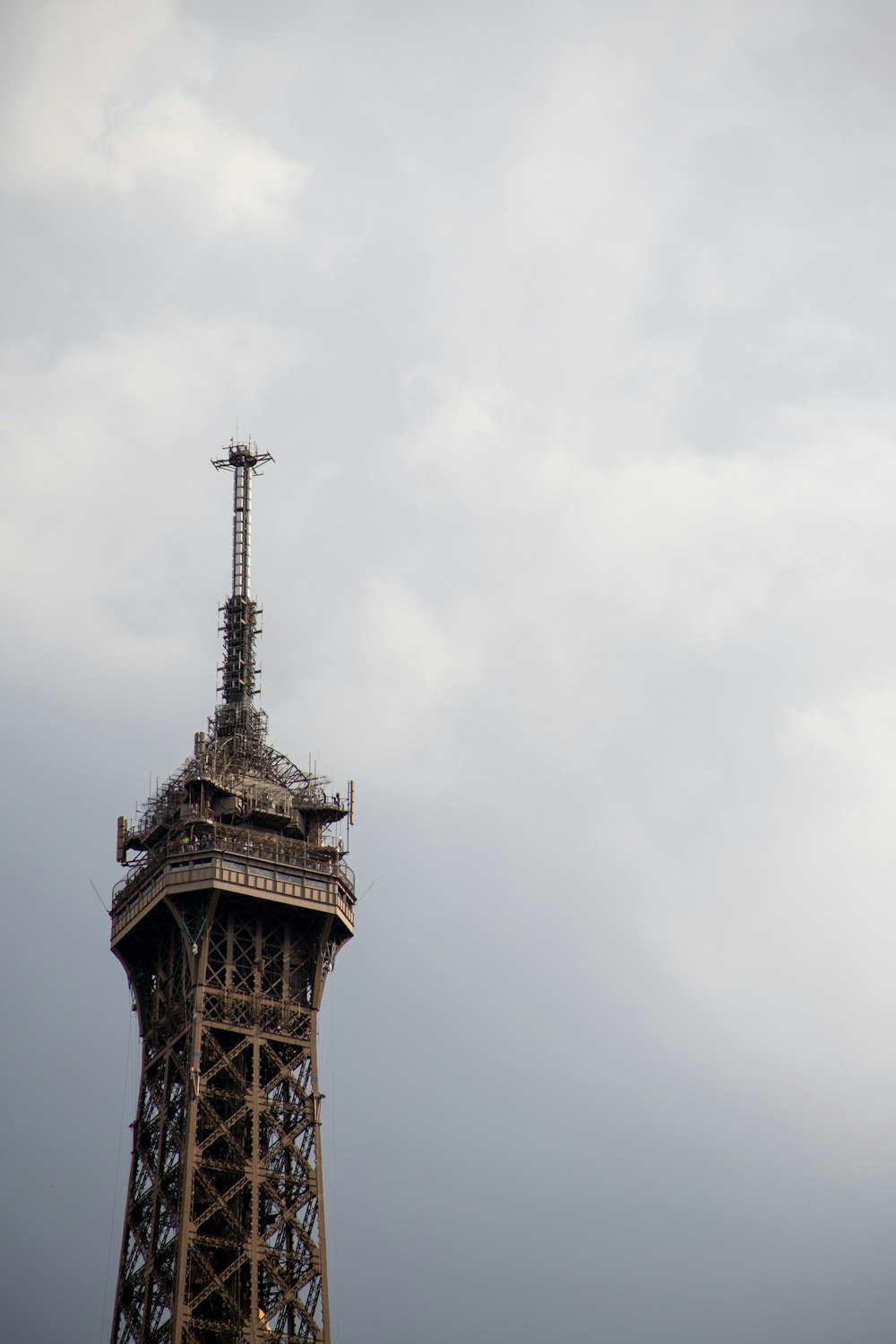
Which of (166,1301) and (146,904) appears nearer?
(166,1301)

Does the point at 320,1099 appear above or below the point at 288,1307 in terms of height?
above

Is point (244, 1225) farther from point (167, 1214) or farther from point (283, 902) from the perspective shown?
point (283, 902)

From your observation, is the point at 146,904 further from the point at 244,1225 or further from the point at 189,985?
the point at 244,1225

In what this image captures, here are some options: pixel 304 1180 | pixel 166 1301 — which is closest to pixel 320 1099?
pixel 304 1180

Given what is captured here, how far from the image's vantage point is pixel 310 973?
7864 inches

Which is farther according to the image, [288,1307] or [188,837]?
[188,837]

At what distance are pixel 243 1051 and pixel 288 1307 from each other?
64.0 feet

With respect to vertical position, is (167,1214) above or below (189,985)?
below

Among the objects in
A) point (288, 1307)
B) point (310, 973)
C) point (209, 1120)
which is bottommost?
point (288, 1307)

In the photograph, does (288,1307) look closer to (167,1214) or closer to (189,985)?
(167,1214)

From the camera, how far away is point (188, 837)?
652 feet

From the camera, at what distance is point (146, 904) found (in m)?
199

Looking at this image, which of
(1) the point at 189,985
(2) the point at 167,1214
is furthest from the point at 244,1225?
(1) the point at 189,985

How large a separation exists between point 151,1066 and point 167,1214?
1317cm
